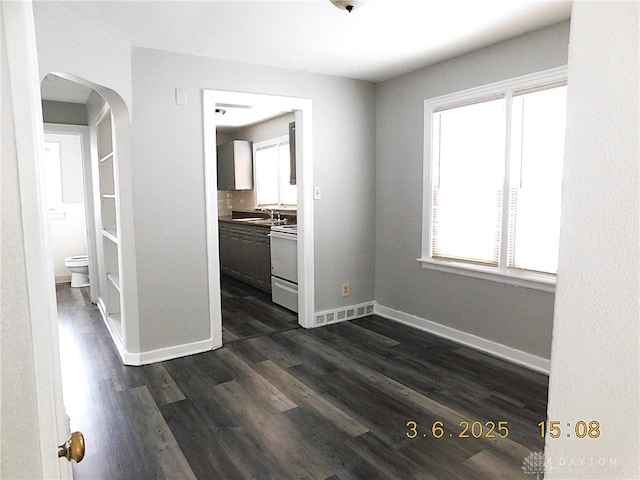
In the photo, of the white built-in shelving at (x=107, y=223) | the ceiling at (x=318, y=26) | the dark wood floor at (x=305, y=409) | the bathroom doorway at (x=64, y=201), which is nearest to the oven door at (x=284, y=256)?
the dark wood floor at (x=305, y=409)

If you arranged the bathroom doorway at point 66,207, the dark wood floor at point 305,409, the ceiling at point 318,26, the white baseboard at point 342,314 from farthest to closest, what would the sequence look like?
the bathroom doorway at point 66,207 → the white baseboard at point 342,314 → the ceiling at point 318,26 → the dark wood floor at point 305,409

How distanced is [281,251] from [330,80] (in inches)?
73.4

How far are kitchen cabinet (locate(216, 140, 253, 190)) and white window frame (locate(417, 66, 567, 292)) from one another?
3.75 m

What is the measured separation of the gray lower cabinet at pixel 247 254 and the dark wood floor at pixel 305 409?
5.33 feet

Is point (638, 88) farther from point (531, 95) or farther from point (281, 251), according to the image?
point (281, 251)

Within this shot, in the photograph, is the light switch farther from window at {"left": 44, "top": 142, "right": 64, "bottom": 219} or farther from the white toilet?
window at {"left": 44, "top": 142, "right": 64, "bottom": 219}

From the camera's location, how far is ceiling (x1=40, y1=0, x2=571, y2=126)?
8.41 feet

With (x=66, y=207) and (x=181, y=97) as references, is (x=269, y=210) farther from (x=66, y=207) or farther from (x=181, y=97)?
(x=181, y=97)

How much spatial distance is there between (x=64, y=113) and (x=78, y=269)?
91.5 inches

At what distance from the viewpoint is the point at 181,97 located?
11.2 feet

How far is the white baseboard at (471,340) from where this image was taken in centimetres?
319

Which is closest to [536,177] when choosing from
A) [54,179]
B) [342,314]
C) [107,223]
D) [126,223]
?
[342,314]

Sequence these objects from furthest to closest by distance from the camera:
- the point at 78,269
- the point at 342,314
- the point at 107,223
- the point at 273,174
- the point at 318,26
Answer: the point at 273,174, the point at 78,269, the point at 107,223, the point at 342,314, the point at 318,26

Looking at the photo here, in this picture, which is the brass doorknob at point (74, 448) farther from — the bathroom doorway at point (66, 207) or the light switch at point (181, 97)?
the bathroom doorway at point (66, 207)
